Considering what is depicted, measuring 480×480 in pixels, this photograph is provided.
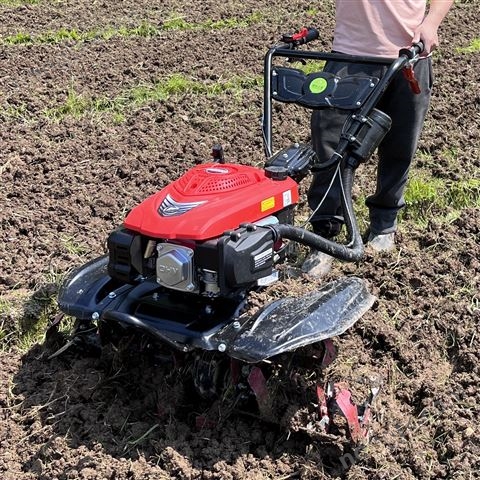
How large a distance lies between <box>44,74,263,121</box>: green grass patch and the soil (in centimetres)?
9

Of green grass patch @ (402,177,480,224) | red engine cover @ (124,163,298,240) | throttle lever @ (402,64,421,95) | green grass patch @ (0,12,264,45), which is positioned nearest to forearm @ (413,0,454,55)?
throttle lever @ (402,64,421,95)

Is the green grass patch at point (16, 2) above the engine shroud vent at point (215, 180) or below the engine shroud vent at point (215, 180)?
below

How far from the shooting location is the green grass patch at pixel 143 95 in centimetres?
554

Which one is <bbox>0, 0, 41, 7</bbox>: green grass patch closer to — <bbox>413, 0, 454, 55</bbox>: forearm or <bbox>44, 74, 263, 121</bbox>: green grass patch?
<bbox>44, 74, 263, 121</bbox>: green grass patch

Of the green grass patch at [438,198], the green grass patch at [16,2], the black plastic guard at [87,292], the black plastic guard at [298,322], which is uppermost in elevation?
the black plastic guard at [298,322]

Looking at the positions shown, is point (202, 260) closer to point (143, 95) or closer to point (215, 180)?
point (215, 180)

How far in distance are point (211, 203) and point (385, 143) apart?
4.67 feet

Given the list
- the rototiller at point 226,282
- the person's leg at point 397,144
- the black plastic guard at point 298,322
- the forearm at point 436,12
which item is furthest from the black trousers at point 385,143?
the black plastic guard at point 298,322

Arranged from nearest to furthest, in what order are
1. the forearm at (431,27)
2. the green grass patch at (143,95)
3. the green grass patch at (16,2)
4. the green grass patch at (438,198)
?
1. the forearm at (431,27)
2. the green grass patch at (438,198)
3. the green grass patch at (143,95)
4. the green grass patch at (16,2)

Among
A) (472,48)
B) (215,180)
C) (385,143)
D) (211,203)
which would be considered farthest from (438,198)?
(472,48)

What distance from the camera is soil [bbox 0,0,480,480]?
8.77 feet

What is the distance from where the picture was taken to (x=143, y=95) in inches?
229

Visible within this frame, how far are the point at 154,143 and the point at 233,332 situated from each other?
267cm

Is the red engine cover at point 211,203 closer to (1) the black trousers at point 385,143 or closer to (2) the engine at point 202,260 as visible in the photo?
(2) the engine at point 202,260
